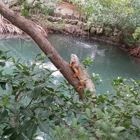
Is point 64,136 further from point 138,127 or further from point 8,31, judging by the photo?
point 8,31

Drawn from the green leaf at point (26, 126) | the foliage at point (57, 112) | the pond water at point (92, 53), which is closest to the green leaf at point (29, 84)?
the foliage at point (57, 112)

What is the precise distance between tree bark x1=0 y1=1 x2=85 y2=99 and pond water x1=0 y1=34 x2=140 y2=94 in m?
4.63

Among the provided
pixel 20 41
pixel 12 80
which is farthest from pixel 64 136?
pixel 20 41

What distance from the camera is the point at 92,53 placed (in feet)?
30.3

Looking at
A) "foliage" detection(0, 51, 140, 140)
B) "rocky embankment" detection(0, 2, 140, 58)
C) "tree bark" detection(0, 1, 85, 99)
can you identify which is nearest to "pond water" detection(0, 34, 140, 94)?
"rocky embankment" detection(0, 2, 140, 58)

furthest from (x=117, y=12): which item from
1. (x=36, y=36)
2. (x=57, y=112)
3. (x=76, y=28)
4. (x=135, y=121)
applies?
(x=135, y=121)

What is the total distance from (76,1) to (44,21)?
1730 mm

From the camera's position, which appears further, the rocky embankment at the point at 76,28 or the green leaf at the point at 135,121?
the rocky embankment at the point at 76,28

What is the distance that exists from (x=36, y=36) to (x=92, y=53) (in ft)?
25.3

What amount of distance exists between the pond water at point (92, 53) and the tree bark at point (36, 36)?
4.63m

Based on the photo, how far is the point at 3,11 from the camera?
1.57 metres

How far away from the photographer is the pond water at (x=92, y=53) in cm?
718

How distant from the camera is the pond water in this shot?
7177 millimetres

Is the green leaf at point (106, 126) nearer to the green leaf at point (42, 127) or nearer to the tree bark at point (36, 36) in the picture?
the green leaf at point (42, 127)
